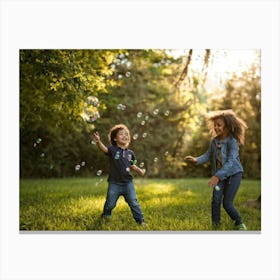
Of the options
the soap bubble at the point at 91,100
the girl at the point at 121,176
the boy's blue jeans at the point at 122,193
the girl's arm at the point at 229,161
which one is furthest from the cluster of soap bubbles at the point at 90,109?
the girl's arm at the point at 229,161

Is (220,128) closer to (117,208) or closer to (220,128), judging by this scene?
(220,128)

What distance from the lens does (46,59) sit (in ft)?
15.5

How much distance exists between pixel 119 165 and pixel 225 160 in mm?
1012

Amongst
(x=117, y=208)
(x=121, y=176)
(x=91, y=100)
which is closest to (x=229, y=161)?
(x=121, y=176)

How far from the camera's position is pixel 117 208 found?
→ 496 cm

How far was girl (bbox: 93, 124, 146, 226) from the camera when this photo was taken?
14.3ft

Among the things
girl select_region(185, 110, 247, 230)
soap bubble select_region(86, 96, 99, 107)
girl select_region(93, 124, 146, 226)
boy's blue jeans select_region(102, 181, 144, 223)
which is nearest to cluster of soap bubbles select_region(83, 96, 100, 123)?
soap bubble select_region(86, 96, 99, 107)

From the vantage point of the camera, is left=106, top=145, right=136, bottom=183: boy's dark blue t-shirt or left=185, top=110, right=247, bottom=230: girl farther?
left=106, top=145, right=136, bottom=183: boy's dark blue t-shirt

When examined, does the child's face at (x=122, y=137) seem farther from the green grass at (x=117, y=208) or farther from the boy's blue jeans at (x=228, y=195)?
the boy's blue jeans at (x=228, y=195)

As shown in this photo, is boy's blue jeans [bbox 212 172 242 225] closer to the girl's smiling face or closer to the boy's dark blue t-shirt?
the girl's smiling face

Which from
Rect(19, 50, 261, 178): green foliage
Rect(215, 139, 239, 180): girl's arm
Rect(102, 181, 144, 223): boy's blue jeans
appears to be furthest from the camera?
Rect(19, 50, 261, 178): green foliage
